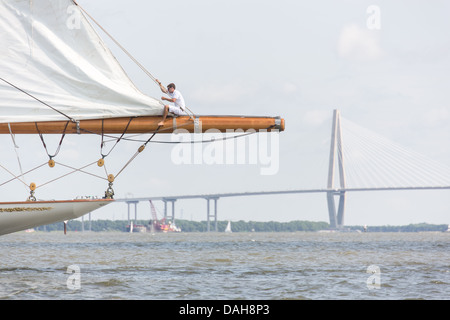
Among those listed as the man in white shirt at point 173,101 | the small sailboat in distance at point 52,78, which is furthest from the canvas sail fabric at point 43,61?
the man in white shirt at point 173,101

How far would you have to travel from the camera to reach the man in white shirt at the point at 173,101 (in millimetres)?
20828

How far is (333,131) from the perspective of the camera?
120938mm

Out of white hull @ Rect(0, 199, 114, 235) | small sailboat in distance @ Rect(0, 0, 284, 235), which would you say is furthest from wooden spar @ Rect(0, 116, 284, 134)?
white hull @ Rect(0, 199, 114, 235)

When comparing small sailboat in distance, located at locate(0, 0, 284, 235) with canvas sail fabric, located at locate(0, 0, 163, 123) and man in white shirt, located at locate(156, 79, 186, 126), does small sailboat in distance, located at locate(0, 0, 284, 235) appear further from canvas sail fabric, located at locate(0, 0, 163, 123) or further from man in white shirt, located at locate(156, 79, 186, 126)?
man in white shirt, located at locate(156, 79, 186, 126)

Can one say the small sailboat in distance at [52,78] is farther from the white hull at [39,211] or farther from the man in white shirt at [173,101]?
the man in white shirt at [173,101]

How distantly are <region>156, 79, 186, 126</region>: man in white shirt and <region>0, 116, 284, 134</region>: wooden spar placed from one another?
8.8 inches

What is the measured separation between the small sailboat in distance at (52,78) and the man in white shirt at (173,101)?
41.3 inches

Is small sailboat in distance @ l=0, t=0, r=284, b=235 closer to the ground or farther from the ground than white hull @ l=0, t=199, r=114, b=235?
farther from the ground

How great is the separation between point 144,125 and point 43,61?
3118 mm

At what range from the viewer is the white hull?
19.9 m

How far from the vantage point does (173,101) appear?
827 inches
